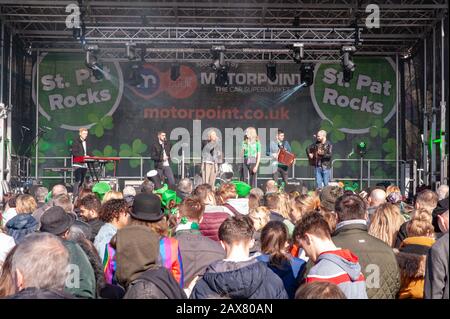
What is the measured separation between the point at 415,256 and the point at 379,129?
52.3 feet

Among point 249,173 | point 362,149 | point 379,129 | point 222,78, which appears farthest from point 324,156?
point 379,129

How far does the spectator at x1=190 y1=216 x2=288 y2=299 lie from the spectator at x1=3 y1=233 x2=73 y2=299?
0.91 metres

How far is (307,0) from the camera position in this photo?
54.3 ft

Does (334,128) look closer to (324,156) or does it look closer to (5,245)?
(324,156)

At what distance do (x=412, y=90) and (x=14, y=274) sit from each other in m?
18.0

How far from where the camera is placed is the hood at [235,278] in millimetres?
3449


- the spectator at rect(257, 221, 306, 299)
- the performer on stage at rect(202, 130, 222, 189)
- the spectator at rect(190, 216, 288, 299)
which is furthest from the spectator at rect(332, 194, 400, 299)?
the performer on stage at rect(202, 130, 222, 189)

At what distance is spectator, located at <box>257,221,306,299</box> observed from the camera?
3.90 m

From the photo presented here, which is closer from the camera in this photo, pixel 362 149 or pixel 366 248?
pixel 366 248

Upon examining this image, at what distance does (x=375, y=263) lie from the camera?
4.01m

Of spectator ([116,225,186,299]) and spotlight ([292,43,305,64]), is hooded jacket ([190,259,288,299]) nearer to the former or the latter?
spectator ([116,225,186,299])

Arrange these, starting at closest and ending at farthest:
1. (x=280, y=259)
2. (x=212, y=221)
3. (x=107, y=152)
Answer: (x=280, y=259), (x=212, y=221), (x=107, y=152)
